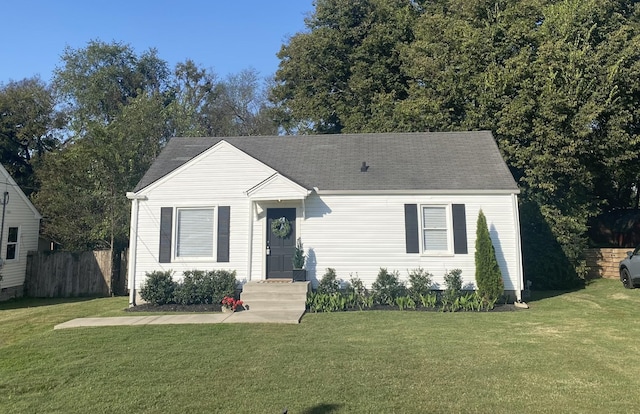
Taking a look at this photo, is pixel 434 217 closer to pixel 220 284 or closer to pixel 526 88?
pixel 220 284

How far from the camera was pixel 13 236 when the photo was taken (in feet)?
49.8

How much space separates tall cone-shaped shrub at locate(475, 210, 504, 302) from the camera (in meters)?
10.4

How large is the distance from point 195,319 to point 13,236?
10772 mm

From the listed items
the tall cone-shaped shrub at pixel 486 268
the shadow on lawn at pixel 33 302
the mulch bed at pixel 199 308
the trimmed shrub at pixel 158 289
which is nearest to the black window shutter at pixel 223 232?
the mulch bed at pixel 199 308

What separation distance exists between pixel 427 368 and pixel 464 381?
59cm

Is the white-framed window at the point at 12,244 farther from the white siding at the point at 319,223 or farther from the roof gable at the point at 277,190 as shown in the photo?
the roof gable at the point at 277,190

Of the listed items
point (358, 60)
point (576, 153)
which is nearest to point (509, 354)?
point (576, 153)

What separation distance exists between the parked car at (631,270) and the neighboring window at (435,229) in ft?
21.5

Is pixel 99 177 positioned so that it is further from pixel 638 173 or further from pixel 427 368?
pixel 638 173

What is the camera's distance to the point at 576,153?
14875 mm

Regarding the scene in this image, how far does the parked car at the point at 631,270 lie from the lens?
497 inches

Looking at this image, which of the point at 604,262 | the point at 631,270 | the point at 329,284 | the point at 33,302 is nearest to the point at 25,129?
the point at 33,302

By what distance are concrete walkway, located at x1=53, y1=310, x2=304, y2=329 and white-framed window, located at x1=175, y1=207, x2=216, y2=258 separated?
89.6 inches

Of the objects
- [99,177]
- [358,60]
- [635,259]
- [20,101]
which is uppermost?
[358,60]
